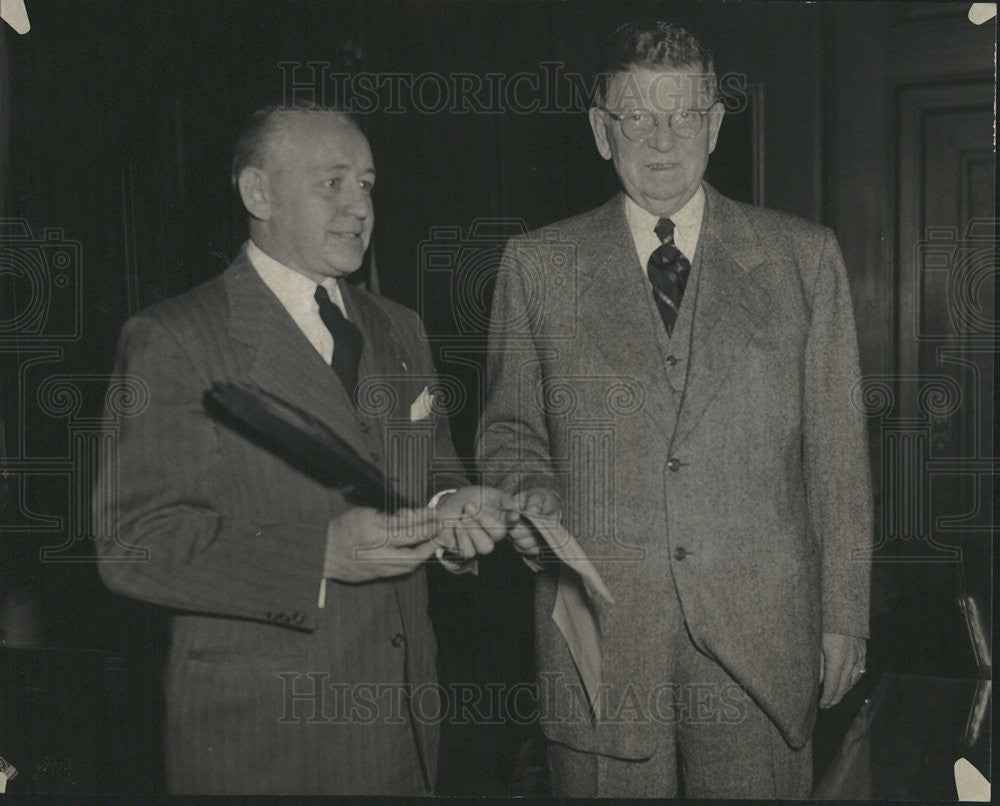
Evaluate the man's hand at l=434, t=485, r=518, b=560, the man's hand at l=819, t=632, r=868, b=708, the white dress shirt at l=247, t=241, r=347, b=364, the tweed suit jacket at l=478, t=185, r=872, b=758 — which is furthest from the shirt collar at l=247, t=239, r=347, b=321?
the man's hand at l=819, t=632, r=868, b=708

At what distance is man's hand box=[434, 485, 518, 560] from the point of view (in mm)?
2512

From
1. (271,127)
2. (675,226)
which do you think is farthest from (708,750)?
(271,127)

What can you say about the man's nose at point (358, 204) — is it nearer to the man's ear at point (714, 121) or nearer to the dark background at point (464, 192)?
the dark background at point (464, 192)

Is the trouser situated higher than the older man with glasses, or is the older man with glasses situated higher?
the older man with glasses

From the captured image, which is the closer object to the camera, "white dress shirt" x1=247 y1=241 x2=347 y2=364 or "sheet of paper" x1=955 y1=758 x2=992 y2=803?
"white dress shirt" x1=247 y1=241 x2=347 y2=364

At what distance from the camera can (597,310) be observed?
2.49 meters

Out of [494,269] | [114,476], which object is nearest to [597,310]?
[494,269]

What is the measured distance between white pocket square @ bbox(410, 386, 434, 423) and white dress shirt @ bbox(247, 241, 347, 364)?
206 millimetres

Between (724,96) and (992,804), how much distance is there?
1.64 m

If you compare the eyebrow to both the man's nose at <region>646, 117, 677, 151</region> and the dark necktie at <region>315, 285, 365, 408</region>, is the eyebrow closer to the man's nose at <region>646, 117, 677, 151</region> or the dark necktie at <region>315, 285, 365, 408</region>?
the dark necktie at <region>315, 285, 365, 408</region>

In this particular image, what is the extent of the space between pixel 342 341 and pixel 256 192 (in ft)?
1.19

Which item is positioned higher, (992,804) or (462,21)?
(462,21)

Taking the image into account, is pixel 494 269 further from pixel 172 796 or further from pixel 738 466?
pixel 172 796
